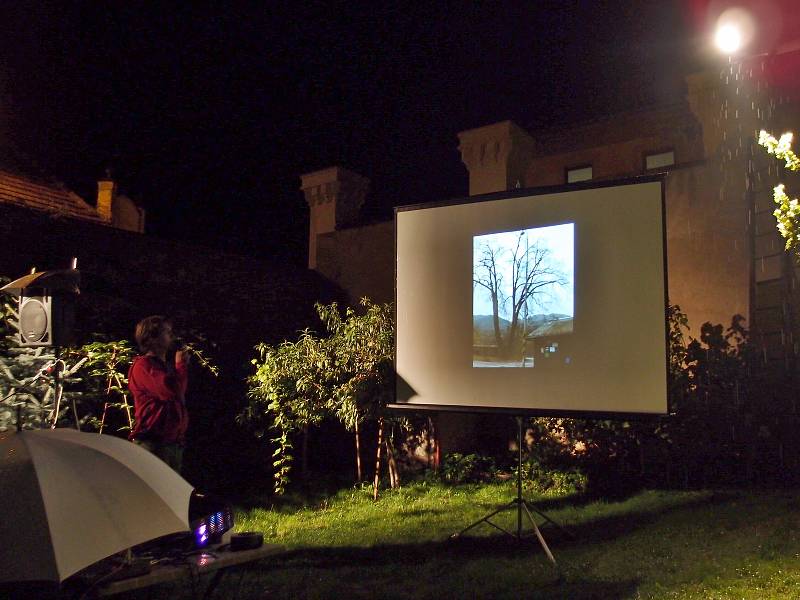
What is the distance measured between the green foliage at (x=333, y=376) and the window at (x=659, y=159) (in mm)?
5933

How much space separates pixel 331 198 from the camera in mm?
10086

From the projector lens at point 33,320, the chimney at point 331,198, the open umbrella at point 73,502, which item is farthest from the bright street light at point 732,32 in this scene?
the chimney at point 331,198

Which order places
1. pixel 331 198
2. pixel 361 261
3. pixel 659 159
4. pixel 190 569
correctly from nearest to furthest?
pixel 190 569, pixel 361 261, pixel 659 159, pixel 331 198

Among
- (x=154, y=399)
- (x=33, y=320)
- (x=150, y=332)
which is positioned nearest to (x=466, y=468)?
(x=154, y=399)

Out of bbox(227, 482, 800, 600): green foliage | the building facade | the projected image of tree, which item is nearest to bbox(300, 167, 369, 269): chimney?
the building facade

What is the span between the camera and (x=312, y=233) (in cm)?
1034

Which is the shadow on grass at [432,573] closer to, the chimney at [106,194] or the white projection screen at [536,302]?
the white projection screen at [536,302]

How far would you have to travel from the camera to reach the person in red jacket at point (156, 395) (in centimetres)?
388

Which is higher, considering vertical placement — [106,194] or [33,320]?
[106,194]

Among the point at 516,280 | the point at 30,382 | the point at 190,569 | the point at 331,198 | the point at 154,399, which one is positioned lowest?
the point at 190,569

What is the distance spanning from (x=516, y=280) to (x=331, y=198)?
6.40 metres

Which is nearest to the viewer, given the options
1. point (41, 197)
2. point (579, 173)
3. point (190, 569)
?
point (190, 569)

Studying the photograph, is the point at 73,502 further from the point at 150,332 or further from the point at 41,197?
the point at 41,197

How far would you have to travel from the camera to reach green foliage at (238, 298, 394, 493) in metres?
5.97
